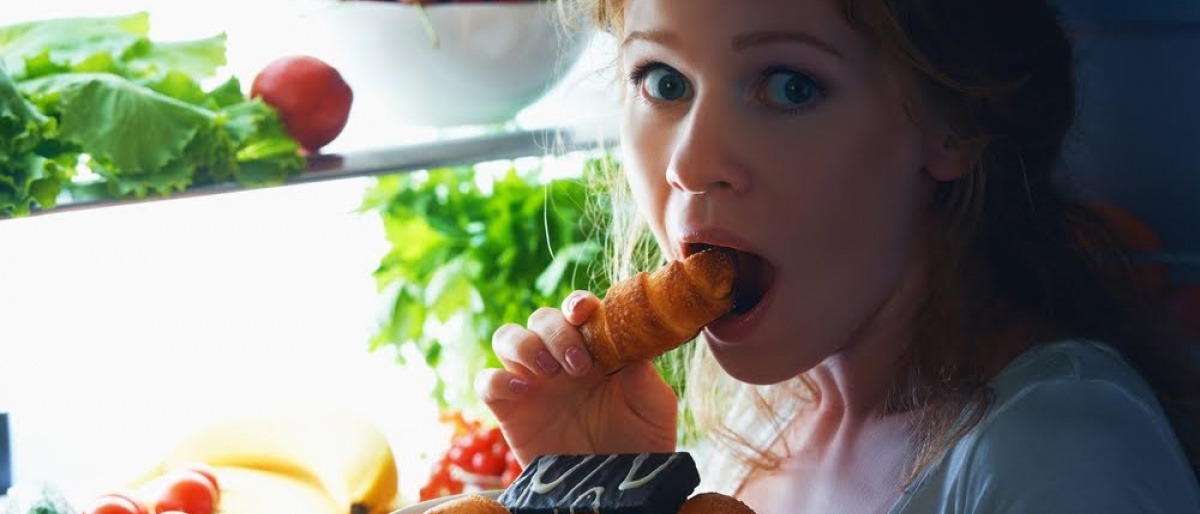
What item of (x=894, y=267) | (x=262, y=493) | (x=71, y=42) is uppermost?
(x=71, y=42)

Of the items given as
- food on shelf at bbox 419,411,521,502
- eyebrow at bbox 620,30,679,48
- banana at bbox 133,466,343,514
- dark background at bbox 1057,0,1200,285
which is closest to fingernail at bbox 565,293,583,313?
eyebrow at bbox 620,30,679,48

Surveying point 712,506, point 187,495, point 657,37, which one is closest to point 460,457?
point 187,495

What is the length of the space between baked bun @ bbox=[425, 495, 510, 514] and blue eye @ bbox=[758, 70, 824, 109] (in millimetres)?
370

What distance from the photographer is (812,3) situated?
3.33 feet

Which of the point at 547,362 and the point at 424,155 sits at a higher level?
the point at 424,155

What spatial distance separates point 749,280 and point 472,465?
0.74m

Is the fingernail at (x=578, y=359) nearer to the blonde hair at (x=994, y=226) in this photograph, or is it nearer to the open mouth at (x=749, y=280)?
the open mouth at (x=749, y=280)

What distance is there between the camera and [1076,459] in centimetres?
93

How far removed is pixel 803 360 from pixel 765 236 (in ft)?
0.40

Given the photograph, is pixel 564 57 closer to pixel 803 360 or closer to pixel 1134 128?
pixel 803 360

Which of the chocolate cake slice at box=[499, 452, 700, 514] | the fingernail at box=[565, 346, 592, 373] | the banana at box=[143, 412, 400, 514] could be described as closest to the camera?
the chocolate cake slice at box=[499, 452, 700, 514]

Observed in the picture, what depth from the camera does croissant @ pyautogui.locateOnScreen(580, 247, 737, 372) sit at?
1017mm

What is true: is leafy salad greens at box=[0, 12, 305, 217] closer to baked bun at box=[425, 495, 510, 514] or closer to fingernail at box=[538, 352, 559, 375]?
fingernail at box=[538, 352, 559, 375]

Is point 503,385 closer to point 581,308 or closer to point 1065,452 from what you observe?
point 581,308
